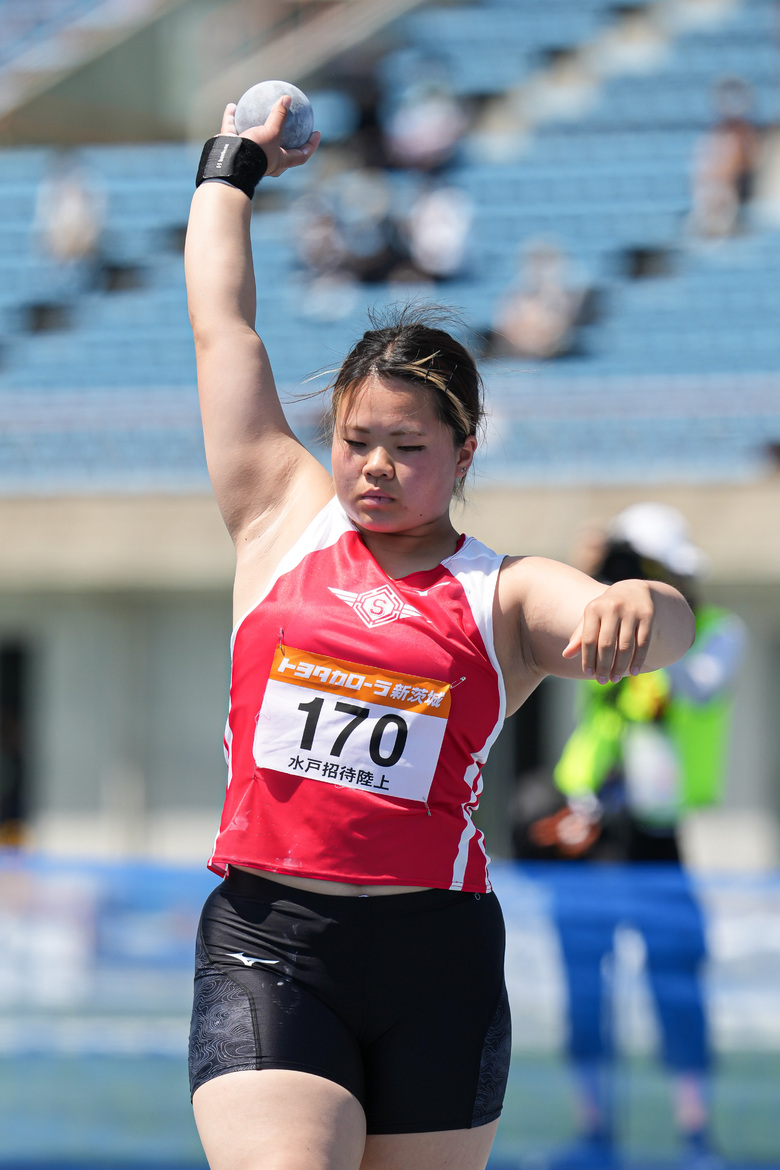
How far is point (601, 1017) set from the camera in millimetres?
3793

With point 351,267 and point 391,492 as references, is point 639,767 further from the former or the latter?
point 351,267

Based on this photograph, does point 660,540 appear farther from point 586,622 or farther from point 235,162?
point 586,622

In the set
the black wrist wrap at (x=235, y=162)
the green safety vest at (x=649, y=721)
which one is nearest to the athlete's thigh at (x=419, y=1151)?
the black wrist wrap at (x=235, y=162)

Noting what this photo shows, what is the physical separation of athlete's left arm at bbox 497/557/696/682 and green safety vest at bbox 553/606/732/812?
231cm

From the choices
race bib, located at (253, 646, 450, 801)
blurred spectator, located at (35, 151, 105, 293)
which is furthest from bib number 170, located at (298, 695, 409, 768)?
blurred spectator, located at (35, 151, 105, 293)

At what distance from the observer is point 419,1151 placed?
183 cm

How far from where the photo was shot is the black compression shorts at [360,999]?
1810 millimetres

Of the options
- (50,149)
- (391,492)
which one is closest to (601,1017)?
(391,492)

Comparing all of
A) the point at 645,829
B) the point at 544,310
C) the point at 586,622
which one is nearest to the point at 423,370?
the point at 586,622

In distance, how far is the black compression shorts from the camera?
1.81 meters

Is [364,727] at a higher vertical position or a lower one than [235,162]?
lower

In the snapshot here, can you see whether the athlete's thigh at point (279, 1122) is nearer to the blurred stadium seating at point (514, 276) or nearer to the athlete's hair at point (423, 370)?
the athlete's hair at point (423, 370)

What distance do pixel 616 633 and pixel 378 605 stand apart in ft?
1.15

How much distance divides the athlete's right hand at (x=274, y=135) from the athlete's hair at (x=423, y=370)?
384 mm
